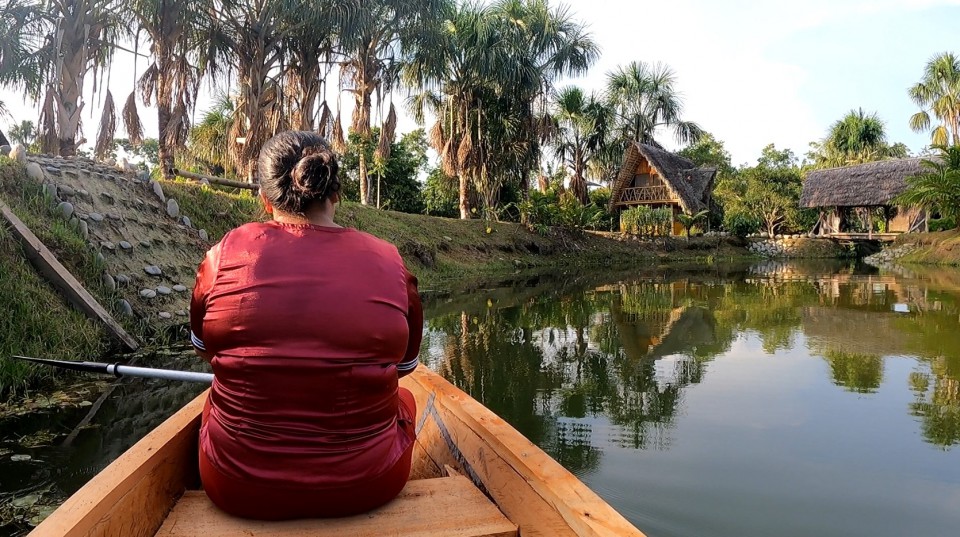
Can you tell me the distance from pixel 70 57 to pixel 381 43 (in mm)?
7141

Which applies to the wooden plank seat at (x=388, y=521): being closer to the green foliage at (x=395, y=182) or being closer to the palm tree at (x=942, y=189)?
the green foliage at (x=395, y=182)

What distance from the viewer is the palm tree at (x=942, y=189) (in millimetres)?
21812

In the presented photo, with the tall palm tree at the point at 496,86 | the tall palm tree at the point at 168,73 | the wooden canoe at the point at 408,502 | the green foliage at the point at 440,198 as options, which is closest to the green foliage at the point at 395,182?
the green foliage at the point at 440,198

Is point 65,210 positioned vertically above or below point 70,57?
below

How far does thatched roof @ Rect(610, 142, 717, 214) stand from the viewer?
28547mm

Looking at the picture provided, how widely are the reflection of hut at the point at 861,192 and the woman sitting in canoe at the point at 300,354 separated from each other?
30220 millimetres

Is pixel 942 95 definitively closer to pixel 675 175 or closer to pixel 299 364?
pixel 675 175

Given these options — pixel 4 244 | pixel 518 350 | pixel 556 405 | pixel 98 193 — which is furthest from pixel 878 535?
pixel 98 193

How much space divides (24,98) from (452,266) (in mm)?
11312

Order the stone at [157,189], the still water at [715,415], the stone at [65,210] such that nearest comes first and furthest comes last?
the still water at [715,415], the stone at [65,210], the stone at [157,189]

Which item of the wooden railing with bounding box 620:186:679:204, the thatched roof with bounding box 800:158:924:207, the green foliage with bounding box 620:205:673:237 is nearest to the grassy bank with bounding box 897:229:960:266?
the thatched roof with bounding box 800:158:924:207

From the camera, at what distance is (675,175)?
29.4 metres

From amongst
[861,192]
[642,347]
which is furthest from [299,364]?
[861,192]

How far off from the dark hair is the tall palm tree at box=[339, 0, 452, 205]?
12.4 metres
